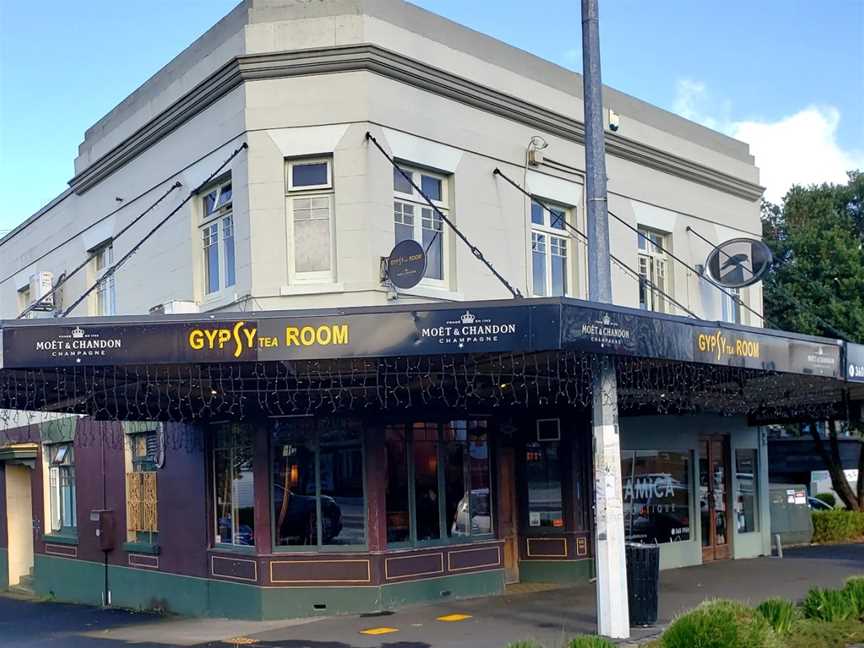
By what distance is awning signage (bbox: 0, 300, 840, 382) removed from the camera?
10.4m

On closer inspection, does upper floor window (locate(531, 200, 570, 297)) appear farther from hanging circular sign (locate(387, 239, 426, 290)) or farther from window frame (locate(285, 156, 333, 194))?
window frame (locate(285, 156, 333, 194))

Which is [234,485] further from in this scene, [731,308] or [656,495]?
[731,308]

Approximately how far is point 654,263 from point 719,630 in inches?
411

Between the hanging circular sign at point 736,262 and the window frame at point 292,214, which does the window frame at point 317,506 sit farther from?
the hanging circular sign at point 736,262

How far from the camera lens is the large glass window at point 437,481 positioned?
47.6 feet

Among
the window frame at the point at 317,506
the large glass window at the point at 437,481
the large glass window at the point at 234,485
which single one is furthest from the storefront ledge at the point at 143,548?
the large glass window at the point at 437,481

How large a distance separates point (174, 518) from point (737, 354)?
28.8ft

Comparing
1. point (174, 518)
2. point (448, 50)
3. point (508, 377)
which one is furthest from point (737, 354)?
point (174, 518)

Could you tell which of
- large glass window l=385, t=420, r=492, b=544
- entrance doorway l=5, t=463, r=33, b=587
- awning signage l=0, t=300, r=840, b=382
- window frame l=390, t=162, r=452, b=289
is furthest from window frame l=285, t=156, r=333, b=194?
entrance doorway l=5, t=463, r=33, b=587

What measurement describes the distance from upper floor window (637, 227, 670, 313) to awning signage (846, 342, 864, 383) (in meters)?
3.74

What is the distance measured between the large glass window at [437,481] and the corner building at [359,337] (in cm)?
4

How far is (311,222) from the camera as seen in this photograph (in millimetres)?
13953

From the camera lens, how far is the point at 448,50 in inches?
590

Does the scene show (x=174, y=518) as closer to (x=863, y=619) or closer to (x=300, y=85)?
(x=300, y=85)
